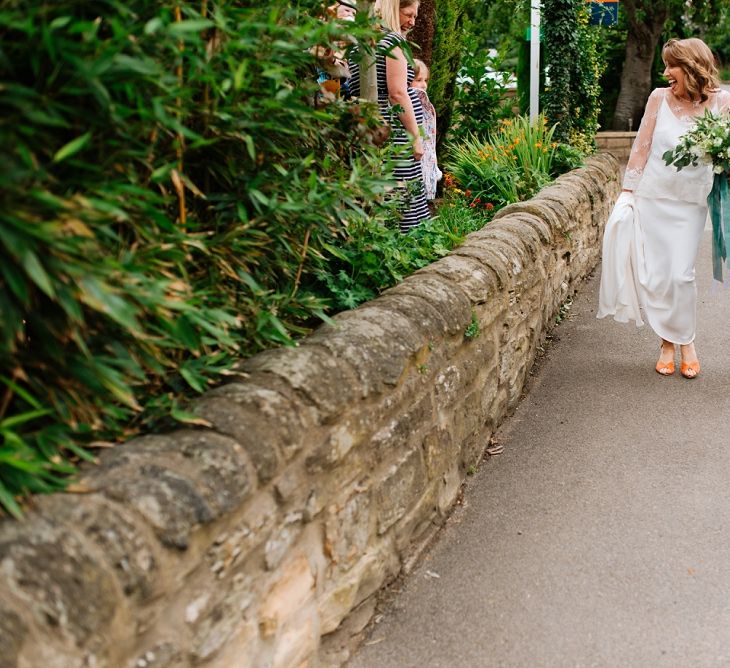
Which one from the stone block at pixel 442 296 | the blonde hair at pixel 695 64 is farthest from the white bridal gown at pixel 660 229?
the stone block at pixel 442 296

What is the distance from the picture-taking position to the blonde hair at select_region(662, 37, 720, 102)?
18.2 feet

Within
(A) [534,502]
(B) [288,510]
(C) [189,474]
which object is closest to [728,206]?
(A) [534,502]

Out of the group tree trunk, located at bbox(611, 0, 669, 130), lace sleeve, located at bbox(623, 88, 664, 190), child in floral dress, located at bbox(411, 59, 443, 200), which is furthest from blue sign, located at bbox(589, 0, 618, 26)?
lace sleeve, located at bbox(623, 88, 664, 190)

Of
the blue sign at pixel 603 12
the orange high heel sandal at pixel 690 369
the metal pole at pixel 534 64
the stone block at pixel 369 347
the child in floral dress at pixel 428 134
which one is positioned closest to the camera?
the stone block at pixel 369 347

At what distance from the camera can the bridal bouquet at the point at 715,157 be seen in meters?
5.34

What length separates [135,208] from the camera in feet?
7.43

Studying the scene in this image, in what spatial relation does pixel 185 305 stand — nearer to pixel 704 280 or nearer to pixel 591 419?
pixel 591 419

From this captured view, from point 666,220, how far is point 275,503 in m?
4.33

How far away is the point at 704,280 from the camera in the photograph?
8383 mm

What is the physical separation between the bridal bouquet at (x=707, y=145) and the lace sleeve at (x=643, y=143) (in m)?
0.39

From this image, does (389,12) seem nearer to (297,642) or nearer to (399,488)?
(399,488)

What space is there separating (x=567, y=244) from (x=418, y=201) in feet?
5.91

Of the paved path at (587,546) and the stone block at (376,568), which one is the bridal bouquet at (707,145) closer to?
the paved path at (587,546)

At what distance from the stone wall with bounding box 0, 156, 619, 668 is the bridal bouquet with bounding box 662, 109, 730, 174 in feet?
5.90
